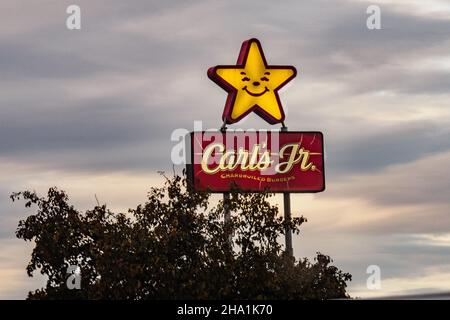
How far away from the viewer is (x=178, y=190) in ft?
109

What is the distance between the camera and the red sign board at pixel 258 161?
41.2 meters

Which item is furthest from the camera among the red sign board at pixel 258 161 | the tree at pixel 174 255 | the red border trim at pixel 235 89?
the red border trim at pixel 235 89

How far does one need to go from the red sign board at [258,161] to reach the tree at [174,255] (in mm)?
6551

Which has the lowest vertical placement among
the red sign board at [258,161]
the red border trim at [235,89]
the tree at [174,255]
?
the tree at [174,255]

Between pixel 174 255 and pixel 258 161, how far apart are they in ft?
37.5

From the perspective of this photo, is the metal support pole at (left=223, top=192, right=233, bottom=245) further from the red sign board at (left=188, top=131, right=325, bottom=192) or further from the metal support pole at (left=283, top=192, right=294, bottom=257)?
the red sign board at (left=188, top=131, right=325, bottom=192)

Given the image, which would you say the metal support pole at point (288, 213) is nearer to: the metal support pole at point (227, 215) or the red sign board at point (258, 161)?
the red sign board at point (258, 161)

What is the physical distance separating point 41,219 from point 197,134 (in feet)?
27.3

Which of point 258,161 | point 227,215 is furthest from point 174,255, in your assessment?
point 258,161

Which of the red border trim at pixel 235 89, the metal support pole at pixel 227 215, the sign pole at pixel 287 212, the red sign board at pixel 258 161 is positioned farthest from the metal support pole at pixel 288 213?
the metal support pole at pixel 227 215
